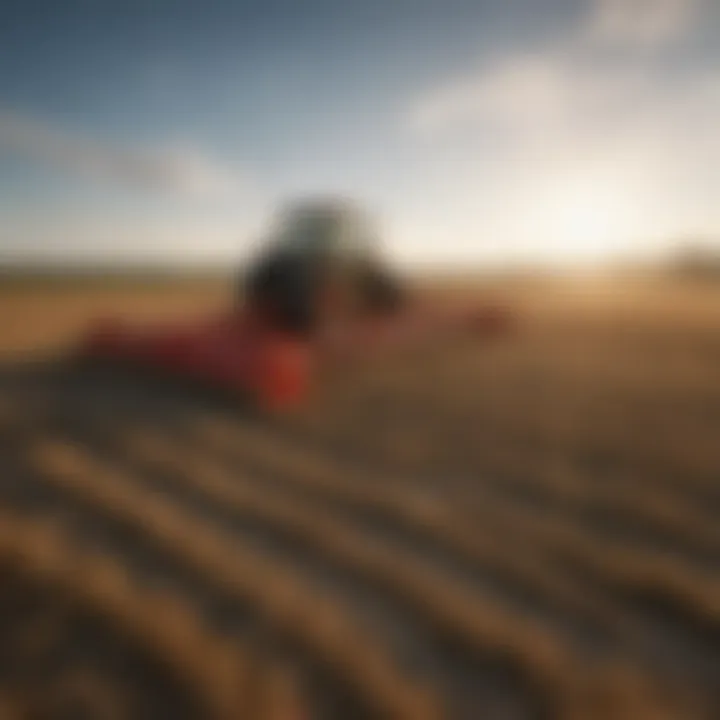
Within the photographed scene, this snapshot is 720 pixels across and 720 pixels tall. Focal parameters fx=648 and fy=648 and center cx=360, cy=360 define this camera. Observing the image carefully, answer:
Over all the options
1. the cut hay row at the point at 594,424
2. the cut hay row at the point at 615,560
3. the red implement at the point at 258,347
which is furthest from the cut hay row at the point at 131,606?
the cut hay row at the point at 594,424

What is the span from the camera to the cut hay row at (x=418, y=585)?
1657 mm

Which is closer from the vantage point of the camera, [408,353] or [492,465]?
[492,465]

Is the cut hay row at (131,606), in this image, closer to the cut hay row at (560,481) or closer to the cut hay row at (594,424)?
the cut hay row at (560,481)

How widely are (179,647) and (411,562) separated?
2.57 ft

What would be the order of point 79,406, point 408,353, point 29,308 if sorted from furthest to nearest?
point 29,308 < point 408,353 < point 79,406

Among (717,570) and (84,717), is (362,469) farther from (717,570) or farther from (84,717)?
(84,717)

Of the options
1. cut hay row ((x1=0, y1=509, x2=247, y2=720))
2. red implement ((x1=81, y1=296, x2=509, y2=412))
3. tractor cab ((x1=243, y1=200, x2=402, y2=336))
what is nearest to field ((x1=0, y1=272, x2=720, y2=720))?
cut hay row ((x1=0, y1=509, x2=247, y2=720))

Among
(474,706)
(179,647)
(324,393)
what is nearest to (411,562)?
(474,706)

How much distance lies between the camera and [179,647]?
1.69 metres

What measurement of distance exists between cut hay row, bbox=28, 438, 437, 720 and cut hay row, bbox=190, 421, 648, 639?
0.53m

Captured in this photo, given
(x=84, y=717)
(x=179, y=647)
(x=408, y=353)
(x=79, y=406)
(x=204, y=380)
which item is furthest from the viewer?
(x=408, y=353)

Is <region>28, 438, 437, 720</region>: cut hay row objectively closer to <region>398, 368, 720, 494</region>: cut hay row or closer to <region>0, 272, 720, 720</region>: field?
<region>0, 272, 720, 720</region>: field

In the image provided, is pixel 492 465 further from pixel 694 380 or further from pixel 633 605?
pixel 694 380

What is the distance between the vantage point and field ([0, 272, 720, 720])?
157cm
